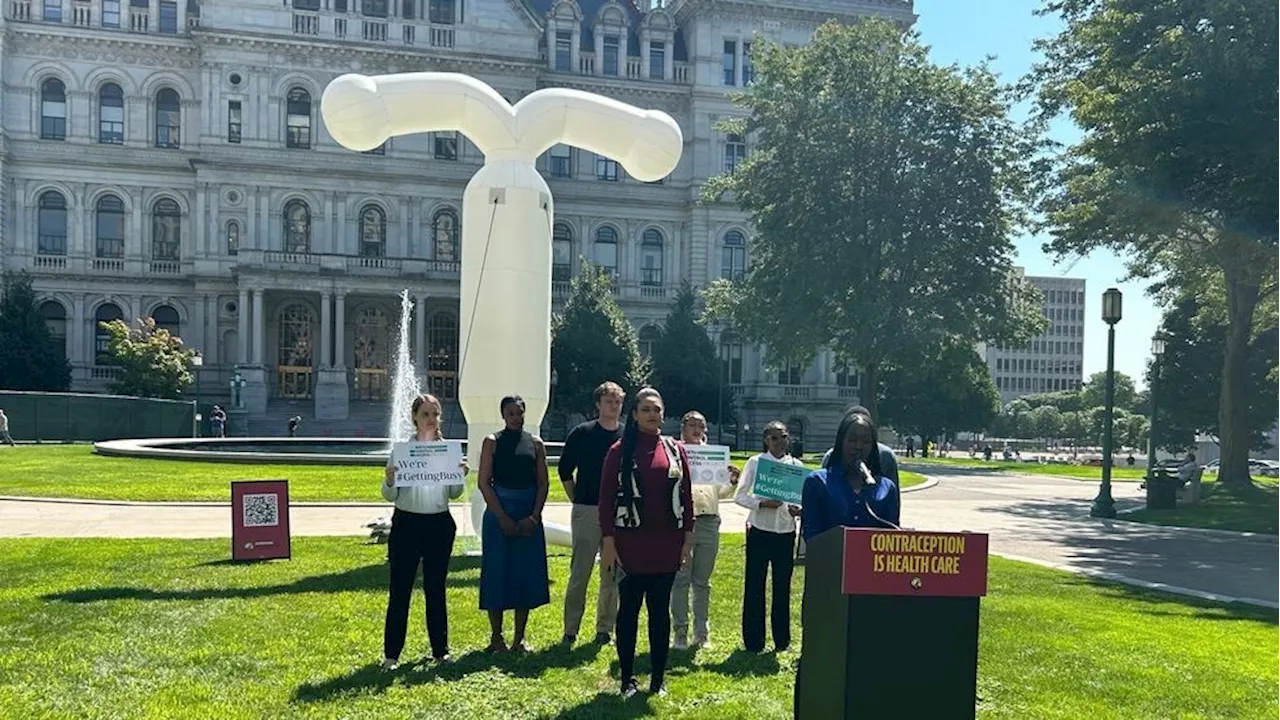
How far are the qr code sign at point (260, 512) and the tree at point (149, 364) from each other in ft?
129

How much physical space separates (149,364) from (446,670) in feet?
149

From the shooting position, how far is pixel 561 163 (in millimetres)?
61500

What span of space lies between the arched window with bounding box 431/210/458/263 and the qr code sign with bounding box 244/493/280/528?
4783 cm

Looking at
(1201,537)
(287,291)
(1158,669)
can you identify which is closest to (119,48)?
(287,291)

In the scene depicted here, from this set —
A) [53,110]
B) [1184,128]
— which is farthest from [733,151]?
[1184,128]

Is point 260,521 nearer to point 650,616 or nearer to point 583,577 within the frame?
point 583,577

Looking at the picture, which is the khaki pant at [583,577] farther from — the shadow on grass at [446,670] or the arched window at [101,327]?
the arched window at [101,327]

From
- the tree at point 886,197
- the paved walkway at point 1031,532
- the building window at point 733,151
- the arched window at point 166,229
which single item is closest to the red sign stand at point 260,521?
the paved walkway at point 1031,532

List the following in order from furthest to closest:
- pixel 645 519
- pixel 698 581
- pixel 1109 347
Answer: pixel 1109 347 < pixel 698 581 < pixel 645 519

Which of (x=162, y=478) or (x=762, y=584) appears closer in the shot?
(x=762, y=584)

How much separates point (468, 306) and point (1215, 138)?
13.9 m

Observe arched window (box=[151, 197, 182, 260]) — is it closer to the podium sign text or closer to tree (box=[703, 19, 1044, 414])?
tree (box=[703, 19, 1044, 414])

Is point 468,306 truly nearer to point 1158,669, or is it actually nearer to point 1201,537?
point 1158,669

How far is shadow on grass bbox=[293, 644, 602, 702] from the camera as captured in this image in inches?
257
